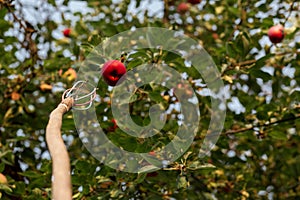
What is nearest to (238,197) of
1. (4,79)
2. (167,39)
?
(167,39)

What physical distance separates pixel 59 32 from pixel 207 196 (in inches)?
59.4

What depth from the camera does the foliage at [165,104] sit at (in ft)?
5.41

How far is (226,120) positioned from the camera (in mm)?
1900

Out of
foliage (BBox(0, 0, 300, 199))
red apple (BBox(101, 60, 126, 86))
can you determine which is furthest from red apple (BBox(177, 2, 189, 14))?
red apple (BBox(101, 60, 126, 86))

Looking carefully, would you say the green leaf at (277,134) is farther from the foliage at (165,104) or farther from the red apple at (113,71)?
the red apple at (113,71)

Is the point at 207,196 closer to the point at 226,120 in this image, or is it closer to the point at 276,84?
the point at 226,120

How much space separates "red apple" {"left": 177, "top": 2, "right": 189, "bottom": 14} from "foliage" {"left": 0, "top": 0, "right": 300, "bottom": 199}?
38 millimetres

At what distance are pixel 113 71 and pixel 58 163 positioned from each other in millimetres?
852

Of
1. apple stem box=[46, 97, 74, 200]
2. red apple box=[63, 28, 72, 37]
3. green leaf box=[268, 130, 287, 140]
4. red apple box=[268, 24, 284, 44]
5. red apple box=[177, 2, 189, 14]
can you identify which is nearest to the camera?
apple stem box=[46, 97, 74, 200]

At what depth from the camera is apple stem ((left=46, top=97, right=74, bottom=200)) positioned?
56 cm

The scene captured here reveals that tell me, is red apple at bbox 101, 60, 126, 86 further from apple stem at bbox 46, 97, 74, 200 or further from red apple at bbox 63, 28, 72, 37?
red apple at bbox 63, 28, 72, 37

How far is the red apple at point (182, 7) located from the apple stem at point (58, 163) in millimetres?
2403

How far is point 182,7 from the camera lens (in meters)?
3.06

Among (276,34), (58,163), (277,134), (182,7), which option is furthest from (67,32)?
(58,163)
